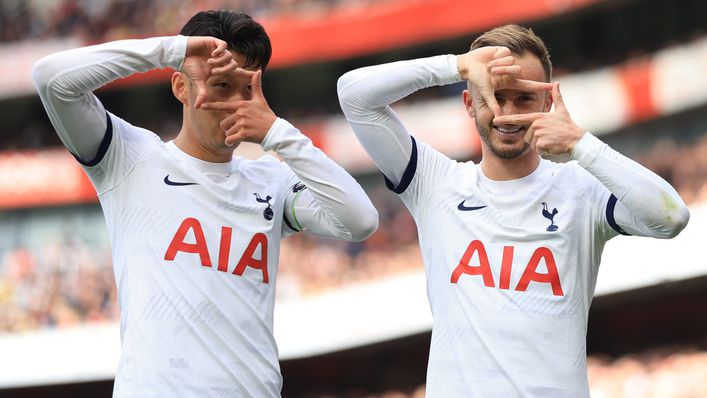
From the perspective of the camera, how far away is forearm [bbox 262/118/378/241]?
440 cm

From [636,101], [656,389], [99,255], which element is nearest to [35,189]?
[99,255]

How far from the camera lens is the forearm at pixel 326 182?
4402mm

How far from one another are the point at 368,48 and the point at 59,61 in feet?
65.4

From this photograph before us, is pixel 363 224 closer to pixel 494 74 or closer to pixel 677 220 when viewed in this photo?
pixel 494 74

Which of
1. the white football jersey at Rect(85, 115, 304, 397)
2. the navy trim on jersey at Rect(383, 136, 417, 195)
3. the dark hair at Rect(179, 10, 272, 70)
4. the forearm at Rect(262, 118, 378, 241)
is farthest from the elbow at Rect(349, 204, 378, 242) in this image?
the dark hair at Rect(179, 10, 272, 70)

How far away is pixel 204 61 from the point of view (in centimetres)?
439

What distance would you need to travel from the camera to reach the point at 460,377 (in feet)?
14.0

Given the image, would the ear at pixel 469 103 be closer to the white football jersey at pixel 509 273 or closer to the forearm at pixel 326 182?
the white football jersey at pixel 509 273

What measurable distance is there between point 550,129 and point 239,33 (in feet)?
4.18

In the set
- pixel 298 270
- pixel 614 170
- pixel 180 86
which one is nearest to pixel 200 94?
pixel 180 86

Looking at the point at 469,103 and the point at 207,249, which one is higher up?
the point at 469,103

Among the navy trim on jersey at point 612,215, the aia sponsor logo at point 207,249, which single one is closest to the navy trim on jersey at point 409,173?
the aia sponsor logo at point 207,249

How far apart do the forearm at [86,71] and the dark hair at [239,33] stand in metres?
0.20

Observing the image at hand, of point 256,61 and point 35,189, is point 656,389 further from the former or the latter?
point 35,189
